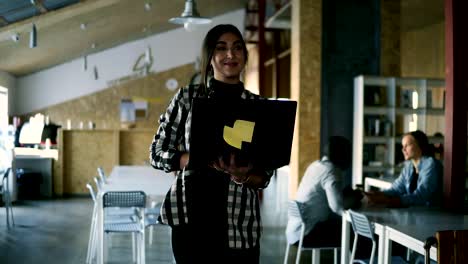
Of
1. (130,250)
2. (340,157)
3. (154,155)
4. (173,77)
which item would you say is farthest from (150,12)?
(154,155)

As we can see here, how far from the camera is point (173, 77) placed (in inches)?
459

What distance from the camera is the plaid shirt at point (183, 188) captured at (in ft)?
5.06

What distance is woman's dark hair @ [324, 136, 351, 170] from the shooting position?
379 centimetres

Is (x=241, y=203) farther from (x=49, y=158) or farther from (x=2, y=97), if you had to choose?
(x=49, y=158)

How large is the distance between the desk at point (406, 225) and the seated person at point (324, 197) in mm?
228

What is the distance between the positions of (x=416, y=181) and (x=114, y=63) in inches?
341

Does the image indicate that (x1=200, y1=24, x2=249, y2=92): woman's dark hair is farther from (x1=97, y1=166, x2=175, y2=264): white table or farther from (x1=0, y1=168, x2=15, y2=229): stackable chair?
(x1=0, y1=168, x2=15, y2=229): stackable chair

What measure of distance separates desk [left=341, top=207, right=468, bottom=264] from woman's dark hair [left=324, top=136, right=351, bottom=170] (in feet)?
1.33

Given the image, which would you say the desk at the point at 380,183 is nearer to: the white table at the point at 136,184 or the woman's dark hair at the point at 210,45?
the white table at the point at 136,184

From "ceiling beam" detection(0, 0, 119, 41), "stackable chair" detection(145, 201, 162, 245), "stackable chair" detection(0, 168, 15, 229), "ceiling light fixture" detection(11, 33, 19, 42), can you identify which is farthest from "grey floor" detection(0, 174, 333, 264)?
"ceiling beam" detection(0, 0, 119, 41)

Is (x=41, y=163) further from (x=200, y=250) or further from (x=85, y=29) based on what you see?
(x=200, y=250)

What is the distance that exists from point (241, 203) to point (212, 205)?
0.09 metres

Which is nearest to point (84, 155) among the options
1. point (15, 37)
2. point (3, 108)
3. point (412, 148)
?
point (3, 108)

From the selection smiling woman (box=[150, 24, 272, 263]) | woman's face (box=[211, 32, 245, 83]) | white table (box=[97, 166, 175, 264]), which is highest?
woman's face (box=[211, 32, 245, 83])
